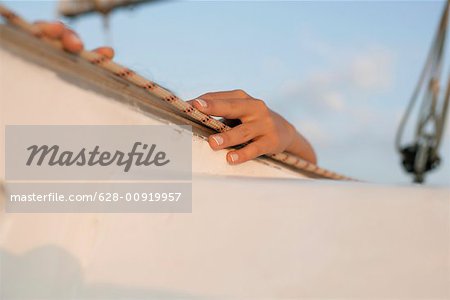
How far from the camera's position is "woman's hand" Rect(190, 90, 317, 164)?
93 cm

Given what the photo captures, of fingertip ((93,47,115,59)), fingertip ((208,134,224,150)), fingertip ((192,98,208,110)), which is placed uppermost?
fingertip ((93,47,115,59))

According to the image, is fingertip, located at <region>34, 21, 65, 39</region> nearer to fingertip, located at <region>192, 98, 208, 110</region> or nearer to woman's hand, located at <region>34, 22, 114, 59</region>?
woman's hand, located at <region>34, 22, 114, 59</region>

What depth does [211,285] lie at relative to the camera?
73cm

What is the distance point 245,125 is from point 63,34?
1.40 feet

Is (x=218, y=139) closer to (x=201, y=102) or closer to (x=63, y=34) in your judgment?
(x=201, y=102)

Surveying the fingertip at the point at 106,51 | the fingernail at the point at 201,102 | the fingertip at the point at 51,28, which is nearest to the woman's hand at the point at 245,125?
the fingernail at the point at 201,102

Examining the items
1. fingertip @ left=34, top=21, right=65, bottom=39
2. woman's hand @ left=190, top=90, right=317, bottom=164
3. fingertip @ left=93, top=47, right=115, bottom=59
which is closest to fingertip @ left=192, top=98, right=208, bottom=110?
woman's hand @ left=190, top=90, right=317, bottom=164

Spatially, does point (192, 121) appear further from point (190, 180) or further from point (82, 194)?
point (82, 194)

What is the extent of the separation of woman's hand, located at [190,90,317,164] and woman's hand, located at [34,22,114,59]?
272mm

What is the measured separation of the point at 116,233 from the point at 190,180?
0.16 meters

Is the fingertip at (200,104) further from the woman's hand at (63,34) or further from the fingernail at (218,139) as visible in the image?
the woman's hand at (63,34)

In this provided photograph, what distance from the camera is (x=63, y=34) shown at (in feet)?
2.19

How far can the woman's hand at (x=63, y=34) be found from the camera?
64 centimetres

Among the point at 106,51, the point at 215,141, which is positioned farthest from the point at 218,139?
the point at 106,51
